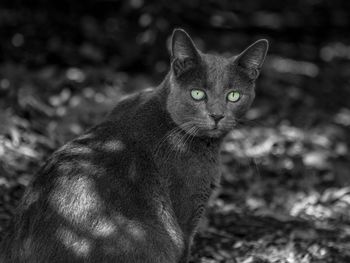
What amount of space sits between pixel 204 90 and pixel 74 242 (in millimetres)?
1208

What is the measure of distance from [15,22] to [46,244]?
4811mm

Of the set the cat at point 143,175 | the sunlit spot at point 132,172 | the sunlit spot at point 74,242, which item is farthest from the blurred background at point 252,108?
the sunlit spot at point 74,242

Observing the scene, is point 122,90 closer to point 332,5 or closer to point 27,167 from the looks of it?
point 27,167

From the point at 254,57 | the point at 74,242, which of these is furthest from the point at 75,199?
the point at 254,57

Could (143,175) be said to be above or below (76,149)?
below

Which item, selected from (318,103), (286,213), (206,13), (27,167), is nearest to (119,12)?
(206,13)

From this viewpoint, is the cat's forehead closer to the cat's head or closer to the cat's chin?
the cat's head

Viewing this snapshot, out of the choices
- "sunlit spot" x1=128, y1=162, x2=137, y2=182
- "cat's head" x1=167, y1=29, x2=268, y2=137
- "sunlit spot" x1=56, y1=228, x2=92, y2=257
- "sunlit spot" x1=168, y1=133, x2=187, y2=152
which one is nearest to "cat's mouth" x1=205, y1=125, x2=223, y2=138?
"cat's head" x1=167, y1=29, x2=268, y2=137

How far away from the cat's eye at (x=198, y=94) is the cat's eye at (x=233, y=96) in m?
0.15

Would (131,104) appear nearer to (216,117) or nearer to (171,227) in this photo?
(216,117)

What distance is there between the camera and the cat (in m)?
3.18

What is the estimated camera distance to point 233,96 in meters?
3.78

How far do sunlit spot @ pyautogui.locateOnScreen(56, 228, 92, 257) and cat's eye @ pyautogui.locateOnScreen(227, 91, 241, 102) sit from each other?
1.25 meters

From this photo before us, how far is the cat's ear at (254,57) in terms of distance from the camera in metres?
3.84
